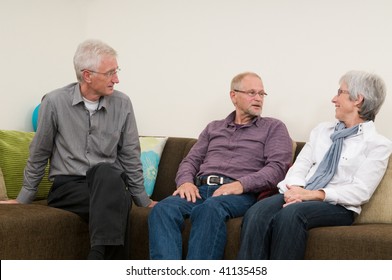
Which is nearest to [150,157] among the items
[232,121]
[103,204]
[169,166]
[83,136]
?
[169,166]

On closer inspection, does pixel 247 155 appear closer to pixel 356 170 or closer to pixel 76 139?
pixel 356 170

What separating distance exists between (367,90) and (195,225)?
3.36 ft

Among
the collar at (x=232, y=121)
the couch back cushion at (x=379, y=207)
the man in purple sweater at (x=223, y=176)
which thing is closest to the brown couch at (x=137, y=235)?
the couch back cushion at (x=379, y=207)

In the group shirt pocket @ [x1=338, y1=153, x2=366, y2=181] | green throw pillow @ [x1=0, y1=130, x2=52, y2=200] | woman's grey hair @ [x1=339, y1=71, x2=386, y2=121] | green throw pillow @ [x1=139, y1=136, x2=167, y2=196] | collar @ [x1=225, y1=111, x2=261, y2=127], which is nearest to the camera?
shirt pocket @ [x1=338, y1=153, x2=366, y2=181]

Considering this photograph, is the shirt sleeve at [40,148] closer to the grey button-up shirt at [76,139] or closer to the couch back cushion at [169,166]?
the grey button-up shirt at [76,139]

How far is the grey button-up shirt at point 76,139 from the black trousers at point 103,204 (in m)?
0.13

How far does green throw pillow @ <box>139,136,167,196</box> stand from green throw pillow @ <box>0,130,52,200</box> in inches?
22.4

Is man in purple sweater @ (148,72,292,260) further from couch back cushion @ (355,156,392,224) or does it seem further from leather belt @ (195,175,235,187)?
couch back cushion @ (355,156,392,224)

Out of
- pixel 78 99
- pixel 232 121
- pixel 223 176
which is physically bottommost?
pixel 223 176

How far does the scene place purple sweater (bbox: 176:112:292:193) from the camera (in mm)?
3416

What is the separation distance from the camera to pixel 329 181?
3.16 m

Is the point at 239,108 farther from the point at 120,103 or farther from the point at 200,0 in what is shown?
the point at 200,0

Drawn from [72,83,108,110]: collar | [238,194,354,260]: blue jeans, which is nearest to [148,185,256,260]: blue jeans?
[238,194,354,260]: blue jeans

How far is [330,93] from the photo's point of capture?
3.91m
